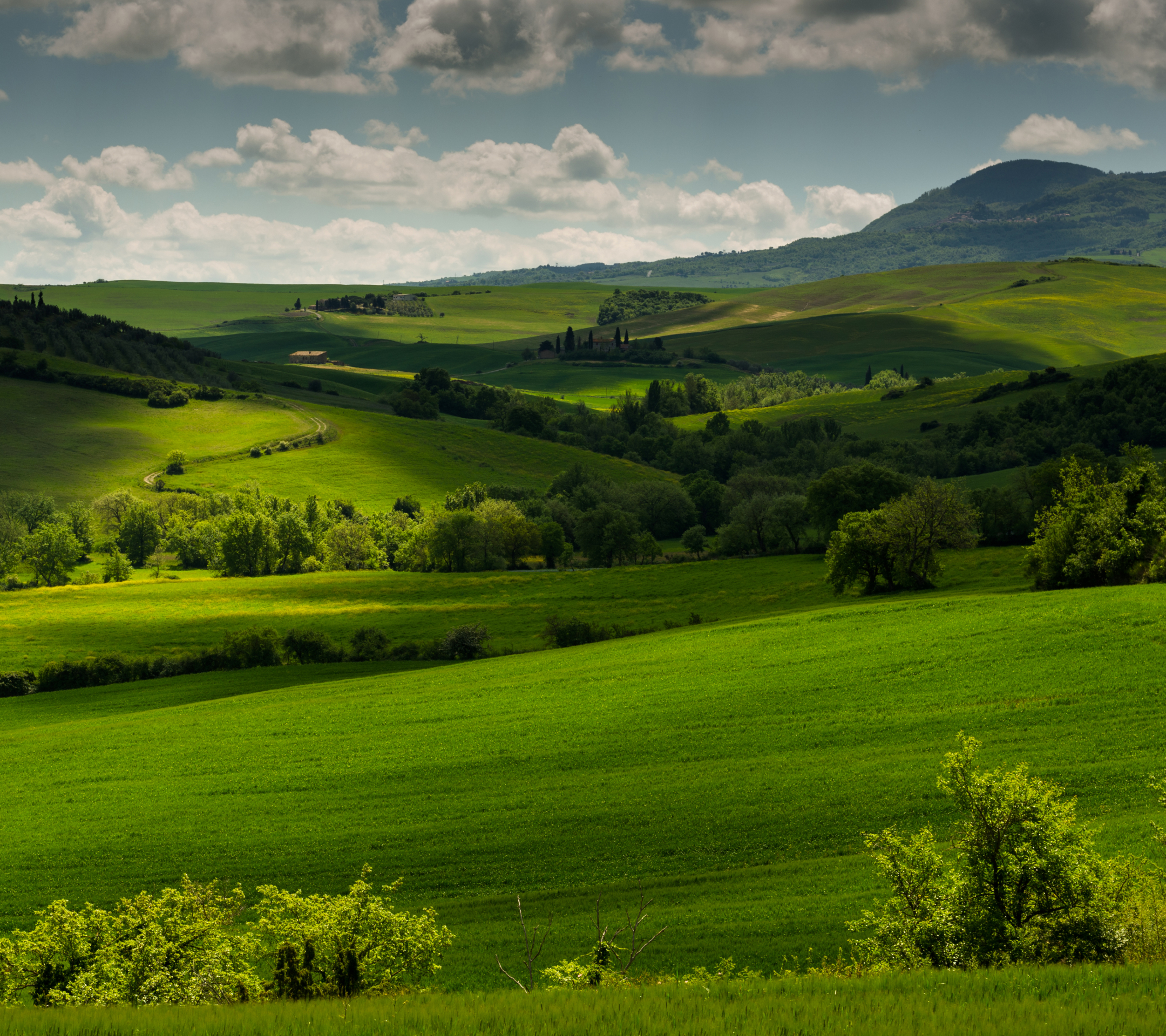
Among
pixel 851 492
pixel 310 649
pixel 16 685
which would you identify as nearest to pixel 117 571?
pixel 16 685

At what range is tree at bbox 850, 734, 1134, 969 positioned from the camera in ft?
59.4

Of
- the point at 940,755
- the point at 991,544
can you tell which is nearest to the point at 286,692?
the point at 940,755

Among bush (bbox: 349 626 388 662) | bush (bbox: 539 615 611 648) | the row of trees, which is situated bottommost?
bush (bbox: 349 626 388 662)

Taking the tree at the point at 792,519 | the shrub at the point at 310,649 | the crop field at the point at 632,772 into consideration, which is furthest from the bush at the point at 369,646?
the tree at the point at 792,519

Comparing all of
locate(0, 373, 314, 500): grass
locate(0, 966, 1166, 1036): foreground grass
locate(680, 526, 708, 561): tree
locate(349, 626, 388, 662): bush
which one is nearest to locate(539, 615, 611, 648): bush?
locate(349, 626, 388, 662): bush

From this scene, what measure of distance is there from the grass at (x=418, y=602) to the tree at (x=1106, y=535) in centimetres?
466

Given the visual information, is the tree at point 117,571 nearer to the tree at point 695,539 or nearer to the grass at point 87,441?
the grass at point 87,441

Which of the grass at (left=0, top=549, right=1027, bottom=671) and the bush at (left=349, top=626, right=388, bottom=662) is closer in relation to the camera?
the bush at (left=349, top=626, right=388, bottom=662)

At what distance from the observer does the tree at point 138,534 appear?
472 feet

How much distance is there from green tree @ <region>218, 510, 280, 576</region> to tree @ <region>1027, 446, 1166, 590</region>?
97.3 metres

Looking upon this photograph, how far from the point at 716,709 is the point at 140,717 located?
35.7 metres

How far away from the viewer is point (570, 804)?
37719 millimetres

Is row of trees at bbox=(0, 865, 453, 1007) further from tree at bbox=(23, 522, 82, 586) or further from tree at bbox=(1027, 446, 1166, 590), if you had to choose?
tree at bbox=(23, 522, 82, 586)

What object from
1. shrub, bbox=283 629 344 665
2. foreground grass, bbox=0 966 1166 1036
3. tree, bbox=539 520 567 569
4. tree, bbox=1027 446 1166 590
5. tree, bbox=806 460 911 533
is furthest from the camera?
tree, bbox=539 520 567 569
